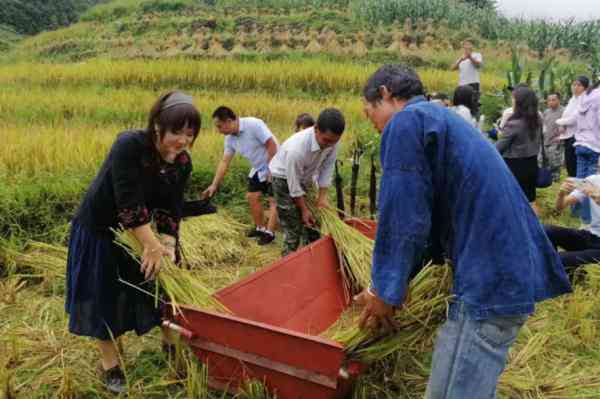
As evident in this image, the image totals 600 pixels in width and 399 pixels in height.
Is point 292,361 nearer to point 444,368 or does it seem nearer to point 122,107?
point 444,368

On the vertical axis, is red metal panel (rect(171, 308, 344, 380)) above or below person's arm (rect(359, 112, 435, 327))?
below

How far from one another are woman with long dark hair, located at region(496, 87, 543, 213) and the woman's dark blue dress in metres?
3.18

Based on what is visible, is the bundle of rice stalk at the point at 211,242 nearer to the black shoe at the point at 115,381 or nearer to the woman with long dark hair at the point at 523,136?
the black shoe at the point at 115,381

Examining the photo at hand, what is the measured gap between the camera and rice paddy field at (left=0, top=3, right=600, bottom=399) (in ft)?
8.02

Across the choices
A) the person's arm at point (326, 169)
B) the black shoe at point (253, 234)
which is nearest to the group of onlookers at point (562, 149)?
the person's arm at point (326, 169)

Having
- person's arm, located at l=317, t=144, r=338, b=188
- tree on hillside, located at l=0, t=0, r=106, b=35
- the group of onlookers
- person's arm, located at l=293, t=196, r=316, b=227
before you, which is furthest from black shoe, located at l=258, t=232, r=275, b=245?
tree on hillside, located at l=0, t=0, r=106, b=35

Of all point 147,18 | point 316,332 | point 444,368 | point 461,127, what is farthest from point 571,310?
point 147,18

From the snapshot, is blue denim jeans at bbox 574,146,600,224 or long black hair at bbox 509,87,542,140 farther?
blue denim jeans at bbox 574,146,600,224

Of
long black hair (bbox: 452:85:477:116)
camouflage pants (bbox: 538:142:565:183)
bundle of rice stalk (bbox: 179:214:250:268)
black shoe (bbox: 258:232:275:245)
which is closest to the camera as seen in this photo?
bundle of rice stalk (bbox: 179:214:250:268)

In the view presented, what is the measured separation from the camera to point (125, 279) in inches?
95.6

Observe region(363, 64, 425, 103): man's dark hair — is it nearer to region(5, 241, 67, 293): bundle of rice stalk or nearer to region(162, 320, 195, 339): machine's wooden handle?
region(162, 320, 195, 339): machine's wooden handle

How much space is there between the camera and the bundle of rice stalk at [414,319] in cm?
181

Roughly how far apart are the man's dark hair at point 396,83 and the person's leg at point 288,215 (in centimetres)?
220

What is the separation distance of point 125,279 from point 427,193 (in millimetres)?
1581
